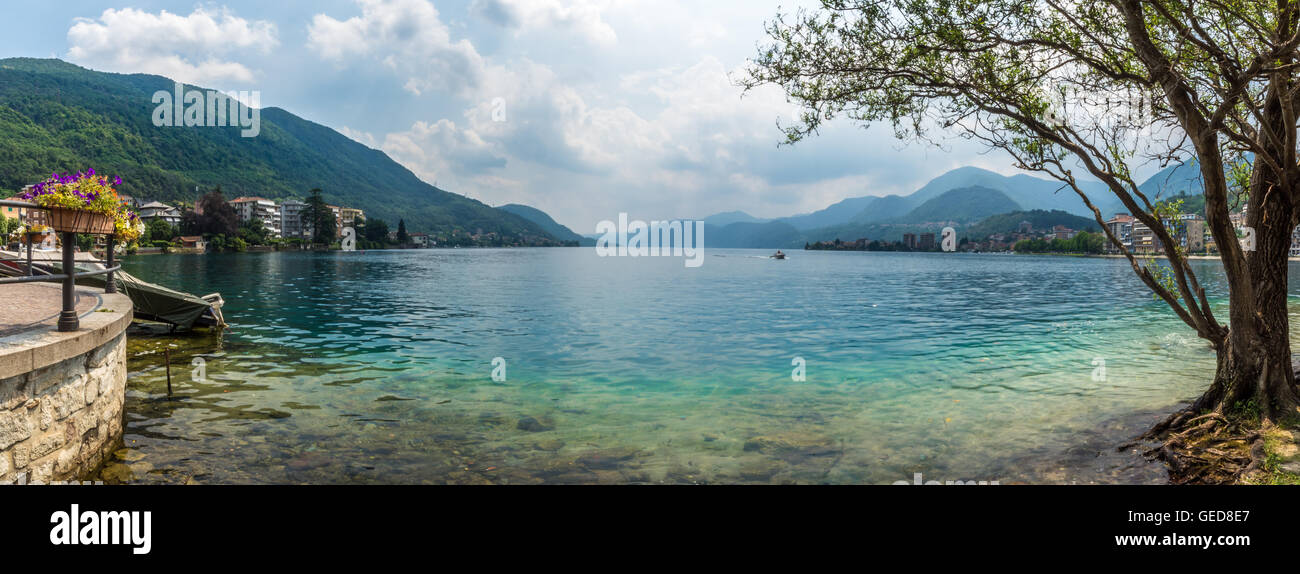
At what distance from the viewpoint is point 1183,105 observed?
921 centimetres

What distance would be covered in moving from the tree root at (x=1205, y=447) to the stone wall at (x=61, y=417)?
563 inches

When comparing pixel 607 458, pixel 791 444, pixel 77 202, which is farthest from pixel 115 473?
pixel 791 444

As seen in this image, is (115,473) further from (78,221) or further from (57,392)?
(78,221)

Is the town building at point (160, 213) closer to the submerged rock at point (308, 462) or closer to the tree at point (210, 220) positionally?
the tree at point (210, 220)

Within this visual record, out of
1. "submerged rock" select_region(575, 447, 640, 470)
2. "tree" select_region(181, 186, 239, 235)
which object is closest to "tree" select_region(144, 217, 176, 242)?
"tree" select_region(181, 186, 239, 235)

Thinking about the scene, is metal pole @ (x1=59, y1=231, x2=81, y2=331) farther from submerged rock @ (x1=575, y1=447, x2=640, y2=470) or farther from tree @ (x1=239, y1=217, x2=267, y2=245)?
tree @ (x1=239, y1=217, x2=267, y2=245)

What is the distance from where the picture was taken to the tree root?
8586 millimetres

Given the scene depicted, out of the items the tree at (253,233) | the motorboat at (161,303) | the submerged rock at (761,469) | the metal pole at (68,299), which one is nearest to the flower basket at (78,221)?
the metal pole at (68,299)

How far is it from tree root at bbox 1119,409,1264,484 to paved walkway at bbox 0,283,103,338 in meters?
15.7

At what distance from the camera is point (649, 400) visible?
53.6 ft

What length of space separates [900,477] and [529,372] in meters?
12.8
